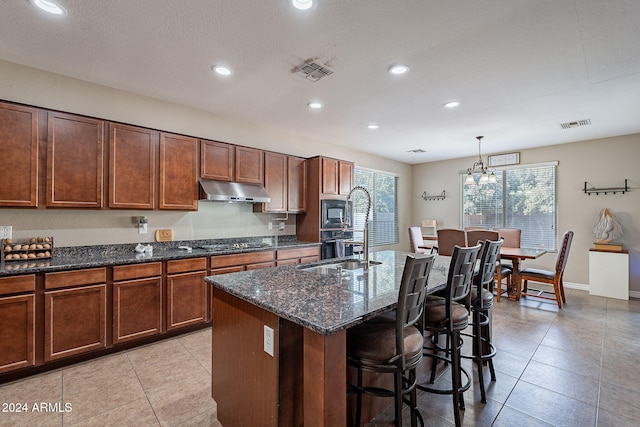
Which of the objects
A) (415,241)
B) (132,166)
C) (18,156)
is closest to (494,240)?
(415,241)

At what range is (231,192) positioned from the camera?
3785 millimetres

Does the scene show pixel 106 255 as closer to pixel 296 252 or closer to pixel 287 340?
pixel 296 252

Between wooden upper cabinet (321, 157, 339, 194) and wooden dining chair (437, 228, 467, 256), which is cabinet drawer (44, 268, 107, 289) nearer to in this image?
wooden upper cabinet (321, 157, 339, 194)

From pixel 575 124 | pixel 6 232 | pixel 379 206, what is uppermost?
pixel 575 124

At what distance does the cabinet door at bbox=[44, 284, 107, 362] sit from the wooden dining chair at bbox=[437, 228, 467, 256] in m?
4.40

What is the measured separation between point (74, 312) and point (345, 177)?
3974mm

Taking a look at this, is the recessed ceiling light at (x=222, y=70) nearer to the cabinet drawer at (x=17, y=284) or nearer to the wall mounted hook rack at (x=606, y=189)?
the cabinet drawer at (x=17, y=284)

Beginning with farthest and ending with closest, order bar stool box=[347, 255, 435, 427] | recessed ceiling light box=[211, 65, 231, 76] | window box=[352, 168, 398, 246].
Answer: window box=[352, 168, 398, 246] < recessed ceiling light box=[211, 65, 231, 76] < bar stool box=[347, 255, 435, 427]

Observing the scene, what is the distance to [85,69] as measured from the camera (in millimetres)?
2762

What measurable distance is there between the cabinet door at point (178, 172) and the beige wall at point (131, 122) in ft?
0.88

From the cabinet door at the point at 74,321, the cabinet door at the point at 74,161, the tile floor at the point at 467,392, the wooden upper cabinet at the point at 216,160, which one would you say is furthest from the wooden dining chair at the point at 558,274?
the cabinet door at the point at 74,161

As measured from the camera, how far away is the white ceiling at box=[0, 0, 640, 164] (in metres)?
1.97

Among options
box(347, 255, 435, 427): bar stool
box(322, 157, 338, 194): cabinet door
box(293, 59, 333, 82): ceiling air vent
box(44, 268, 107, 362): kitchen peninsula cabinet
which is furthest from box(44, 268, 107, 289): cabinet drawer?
box(322, 157, 338, 194): cabinet door

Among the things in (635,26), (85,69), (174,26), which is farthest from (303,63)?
(635,26)
